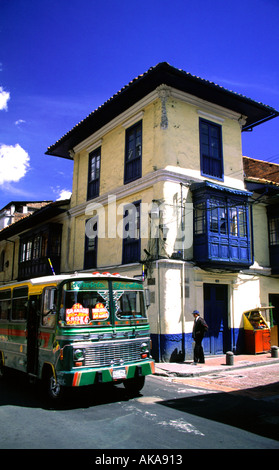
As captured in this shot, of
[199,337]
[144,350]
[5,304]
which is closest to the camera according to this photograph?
[144,350]


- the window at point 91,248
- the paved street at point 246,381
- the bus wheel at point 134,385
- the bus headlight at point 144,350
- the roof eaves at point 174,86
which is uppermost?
the roof eaves at point 174,86

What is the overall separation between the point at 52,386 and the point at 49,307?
1.47 meters

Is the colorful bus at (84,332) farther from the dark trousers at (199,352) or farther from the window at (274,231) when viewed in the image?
the window at (274,231)

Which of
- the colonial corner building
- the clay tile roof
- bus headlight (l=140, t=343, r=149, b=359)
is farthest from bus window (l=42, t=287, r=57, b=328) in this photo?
the clay tile roof

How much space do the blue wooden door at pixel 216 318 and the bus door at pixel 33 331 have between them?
24.2 feet

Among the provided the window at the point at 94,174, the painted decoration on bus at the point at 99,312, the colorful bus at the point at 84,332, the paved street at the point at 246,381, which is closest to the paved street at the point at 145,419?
the paved street at the point at 246,381

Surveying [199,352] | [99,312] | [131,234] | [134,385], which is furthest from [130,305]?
[131,234]

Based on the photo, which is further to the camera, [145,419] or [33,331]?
[33,331]

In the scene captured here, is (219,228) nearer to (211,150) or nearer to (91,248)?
(211,150)

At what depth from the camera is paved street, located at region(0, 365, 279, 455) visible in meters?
4.73

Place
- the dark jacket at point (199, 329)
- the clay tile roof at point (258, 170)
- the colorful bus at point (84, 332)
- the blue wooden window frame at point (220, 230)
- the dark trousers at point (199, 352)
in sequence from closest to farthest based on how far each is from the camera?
the colorful bus at point (84, 332) < the dark jacket at point (199, 329) < the dark trousers at point (199, 352) < the blue wooden window frame at point (220, 230) < the clay tile roof at point (258, 170)

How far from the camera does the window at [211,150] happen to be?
1464 centimetres

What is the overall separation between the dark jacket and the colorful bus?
444 cm

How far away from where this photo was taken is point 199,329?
11.8m
